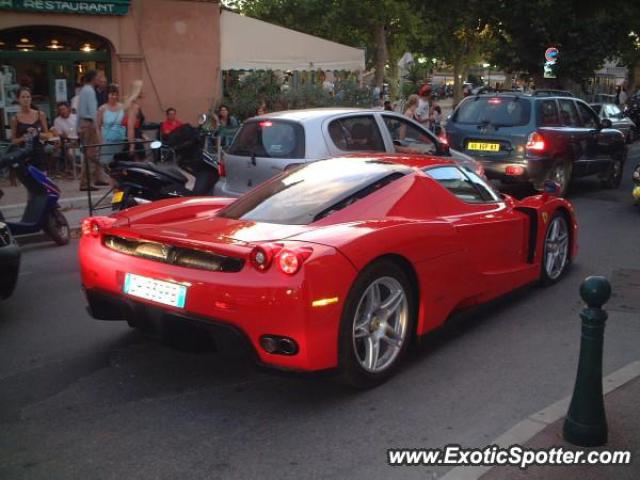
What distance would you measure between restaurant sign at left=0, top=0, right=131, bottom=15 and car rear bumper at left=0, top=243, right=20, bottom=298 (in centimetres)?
1070

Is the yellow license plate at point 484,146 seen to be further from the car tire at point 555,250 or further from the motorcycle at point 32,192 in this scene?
the motorcycle at point 32,192

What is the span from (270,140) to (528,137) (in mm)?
4795

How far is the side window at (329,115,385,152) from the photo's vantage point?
25.9 feet

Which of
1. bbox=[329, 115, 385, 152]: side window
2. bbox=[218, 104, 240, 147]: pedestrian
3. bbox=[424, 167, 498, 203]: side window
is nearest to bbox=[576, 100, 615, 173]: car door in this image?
bbox=[329, 115, 385, 152]: side window

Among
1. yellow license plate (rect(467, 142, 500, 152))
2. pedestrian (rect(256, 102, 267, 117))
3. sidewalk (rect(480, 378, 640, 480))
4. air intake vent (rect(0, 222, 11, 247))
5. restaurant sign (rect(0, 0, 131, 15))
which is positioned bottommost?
sidewalk (rect(480, 378, 640, 480))

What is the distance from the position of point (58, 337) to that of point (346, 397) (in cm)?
227

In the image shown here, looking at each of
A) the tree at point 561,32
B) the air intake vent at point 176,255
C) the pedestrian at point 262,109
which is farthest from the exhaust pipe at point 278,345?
the tree at point 561,32

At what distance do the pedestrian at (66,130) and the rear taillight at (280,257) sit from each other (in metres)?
9.98

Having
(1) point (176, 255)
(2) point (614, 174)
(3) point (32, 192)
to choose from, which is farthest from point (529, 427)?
(2) point (614, 174)

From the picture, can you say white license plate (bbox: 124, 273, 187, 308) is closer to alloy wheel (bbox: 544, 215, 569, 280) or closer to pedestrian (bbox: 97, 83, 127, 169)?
alloy wheel (bbox: 544, 215, 569, 280)

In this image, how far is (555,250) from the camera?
257 inches

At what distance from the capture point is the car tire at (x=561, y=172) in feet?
37.0

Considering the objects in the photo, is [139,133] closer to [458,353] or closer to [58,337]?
[58,337]

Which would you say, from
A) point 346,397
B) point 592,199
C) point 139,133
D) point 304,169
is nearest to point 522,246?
point 304,169
